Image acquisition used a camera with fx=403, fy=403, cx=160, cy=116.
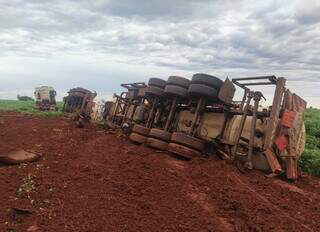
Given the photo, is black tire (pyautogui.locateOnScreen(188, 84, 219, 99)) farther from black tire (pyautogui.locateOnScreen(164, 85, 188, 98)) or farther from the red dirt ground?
the red dirt ground

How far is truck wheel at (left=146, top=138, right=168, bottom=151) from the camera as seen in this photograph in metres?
11.0

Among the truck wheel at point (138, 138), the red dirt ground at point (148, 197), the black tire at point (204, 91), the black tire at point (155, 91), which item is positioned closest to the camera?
the red dirt ground at point (148, 197)

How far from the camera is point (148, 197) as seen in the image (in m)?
6.55

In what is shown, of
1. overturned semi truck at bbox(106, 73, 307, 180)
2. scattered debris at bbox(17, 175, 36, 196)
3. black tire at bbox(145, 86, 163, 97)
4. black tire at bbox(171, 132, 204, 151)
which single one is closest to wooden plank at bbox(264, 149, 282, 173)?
overturned semi truck at bbox(106, 73, 307, 180)

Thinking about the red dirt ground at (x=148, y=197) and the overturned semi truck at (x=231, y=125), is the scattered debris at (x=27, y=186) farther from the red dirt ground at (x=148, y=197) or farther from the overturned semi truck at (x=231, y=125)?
the overturned semi truck at (x=231, y=125)

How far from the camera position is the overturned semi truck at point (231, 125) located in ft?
31.1

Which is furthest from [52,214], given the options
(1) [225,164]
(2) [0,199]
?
(1) [225,164]

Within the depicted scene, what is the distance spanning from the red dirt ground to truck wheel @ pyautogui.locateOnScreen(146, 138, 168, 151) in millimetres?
1156

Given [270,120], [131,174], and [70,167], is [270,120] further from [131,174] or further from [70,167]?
[70,167]

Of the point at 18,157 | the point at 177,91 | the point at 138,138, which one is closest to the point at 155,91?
the point at 177,91

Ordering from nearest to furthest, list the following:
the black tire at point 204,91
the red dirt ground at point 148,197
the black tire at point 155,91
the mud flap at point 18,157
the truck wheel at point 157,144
→ the red dirt ground at point 148,197 < the mud flap at point 18,157 < the black tire at point 204,91 < the truck wheel at point 157,144 < the black tire at point 155,91

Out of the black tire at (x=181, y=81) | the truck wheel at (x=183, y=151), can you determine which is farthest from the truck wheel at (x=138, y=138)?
the truck wheel at (x=183, y=151)

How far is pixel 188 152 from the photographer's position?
1006 centimetres

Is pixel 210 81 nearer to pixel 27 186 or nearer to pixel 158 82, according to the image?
pixel 158 82
